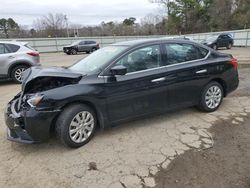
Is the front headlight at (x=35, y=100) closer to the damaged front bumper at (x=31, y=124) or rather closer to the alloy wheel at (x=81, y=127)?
the damaged front bumper at (x=31, y=124)

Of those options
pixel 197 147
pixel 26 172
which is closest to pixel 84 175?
pixel 26 172

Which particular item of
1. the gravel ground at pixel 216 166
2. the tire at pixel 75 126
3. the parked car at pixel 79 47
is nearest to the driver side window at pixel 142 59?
the tire at pixel 75 126

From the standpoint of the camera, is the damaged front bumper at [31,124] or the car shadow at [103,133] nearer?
A: the damaged front bumper at [31,124]

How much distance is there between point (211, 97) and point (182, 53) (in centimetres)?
108

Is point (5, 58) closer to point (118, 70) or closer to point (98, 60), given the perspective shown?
point (98, 60)

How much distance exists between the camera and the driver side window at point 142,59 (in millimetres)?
4156

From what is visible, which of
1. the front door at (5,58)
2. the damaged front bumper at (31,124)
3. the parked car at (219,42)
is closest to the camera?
the damaged front bumper at (31,124)

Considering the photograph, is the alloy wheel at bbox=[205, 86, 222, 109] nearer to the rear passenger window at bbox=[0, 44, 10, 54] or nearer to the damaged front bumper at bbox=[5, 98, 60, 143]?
the damaged front bumper at bbox=[5, 98, 60, 143]

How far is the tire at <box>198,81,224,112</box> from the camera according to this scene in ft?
16.1

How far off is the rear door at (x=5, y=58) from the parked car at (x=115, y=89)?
15.8ft

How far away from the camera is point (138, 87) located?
4129 millimetres

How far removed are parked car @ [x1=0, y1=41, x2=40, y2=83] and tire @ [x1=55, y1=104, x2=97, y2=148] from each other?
593cm

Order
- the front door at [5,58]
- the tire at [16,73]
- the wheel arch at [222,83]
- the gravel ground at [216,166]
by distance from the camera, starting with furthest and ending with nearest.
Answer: the tire at [16,73] → the front door at [5,58] → the wheel arch at [222,83] → the gravel ground at [216,166]

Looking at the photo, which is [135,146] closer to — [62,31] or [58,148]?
[58,148]
